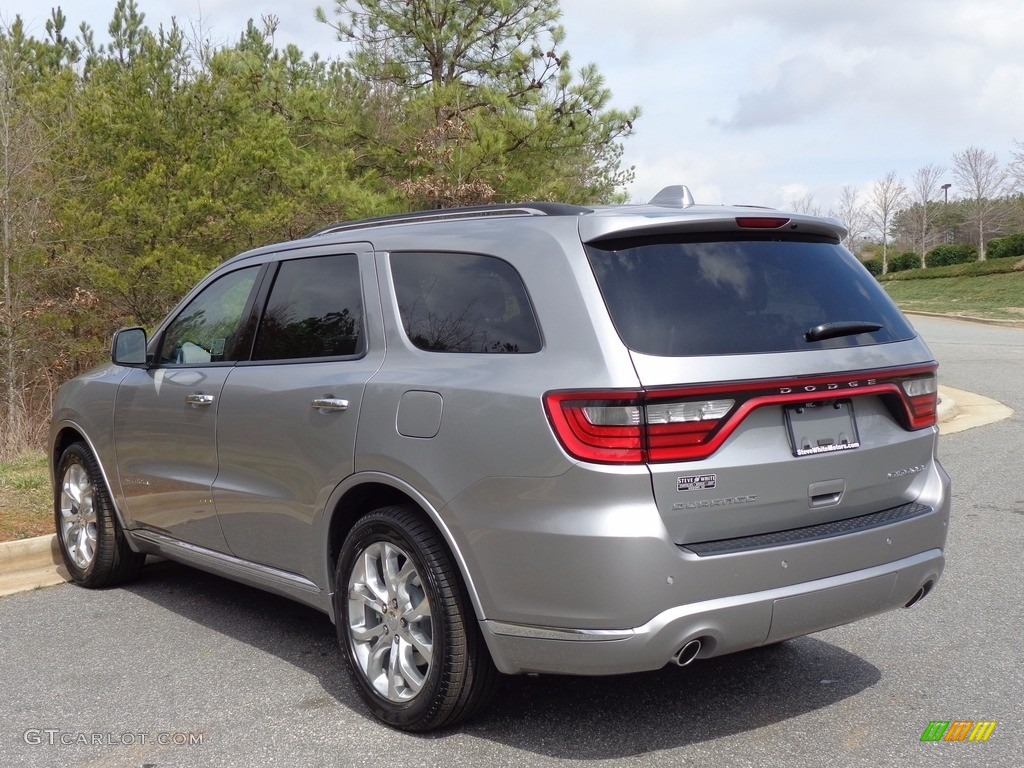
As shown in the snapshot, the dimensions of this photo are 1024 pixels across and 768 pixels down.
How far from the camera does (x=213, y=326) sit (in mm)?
5391

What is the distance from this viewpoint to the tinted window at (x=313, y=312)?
14.8 feet

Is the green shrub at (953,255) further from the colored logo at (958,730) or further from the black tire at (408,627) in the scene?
the black tire at (408,627)

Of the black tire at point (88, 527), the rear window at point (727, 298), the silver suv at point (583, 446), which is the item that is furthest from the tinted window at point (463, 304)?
the black tire at point (88, 527)

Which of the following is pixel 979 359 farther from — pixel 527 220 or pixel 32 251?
pixel 527 220

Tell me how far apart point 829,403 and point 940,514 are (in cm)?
76

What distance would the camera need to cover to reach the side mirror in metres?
5.64

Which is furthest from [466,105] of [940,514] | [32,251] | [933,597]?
[940,514]

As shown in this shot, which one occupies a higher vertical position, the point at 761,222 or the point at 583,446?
the point at 761,222

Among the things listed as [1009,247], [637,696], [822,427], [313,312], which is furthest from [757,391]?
[1009,247]

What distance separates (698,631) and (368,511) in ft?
4.83

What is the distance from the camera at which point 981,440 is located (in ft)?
35.4

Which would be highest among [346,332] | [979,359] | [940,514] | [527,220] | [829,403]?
[527,220]

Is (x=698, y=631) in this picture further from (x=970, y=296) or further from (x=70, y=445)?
(x=970, y=296)

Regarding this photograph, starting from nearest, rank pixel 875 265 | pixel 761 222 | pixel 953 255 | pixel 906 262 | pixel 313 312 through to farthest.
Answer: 1. pixel 761 222
2. pixel 313 312
3. pixel 953 255
4. pixel 906 262
5. pixel 875 265
